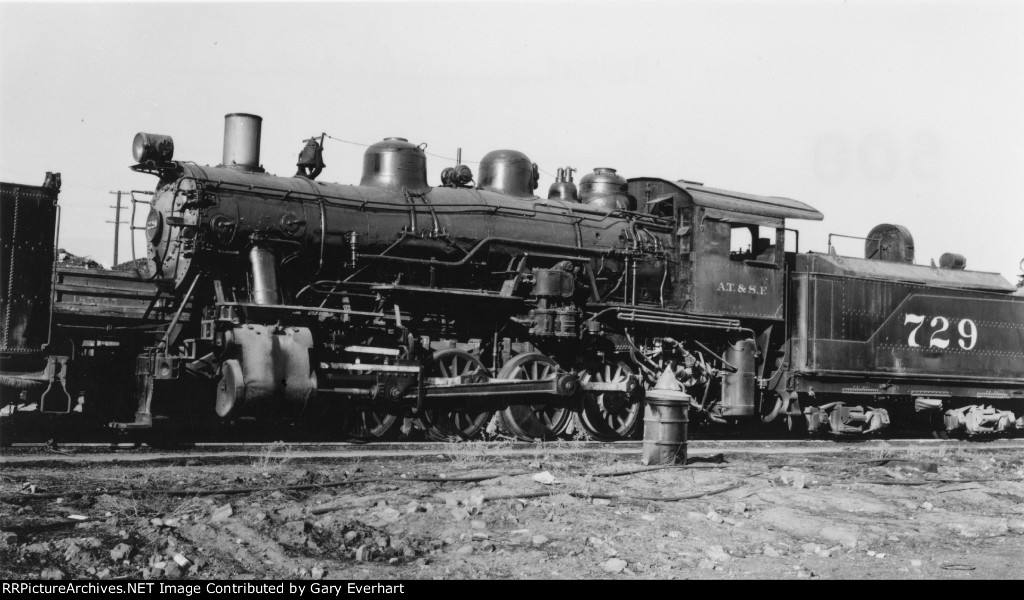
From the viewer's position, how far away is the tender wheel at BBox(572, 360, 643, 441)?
41.2 ft

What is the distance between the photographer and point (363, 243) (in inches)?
446

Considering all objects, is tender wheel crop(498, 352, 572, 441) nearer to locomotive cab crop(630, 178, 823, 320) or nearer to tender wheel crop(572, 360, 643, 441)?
tender wheel crop(572, 360, 643, 441)

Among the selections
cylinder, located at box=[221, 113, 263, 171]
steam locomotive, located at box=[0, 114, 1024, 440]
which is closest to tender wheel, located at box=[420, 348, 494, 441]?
steam locomotive, located at box=[0, 114, 1024, 440]

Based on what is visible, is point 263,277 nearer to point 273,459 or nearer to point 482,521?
point 273,459

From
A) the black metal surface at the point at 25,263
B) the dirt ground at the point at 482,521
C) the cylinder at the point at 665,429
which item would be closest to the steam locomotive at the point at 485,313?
the black metal surface at the point at 25,263

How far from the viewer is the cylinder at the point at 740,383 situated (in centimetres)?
1343

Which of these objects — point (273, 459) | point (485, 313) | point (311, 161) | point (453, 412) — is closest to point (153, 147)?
point (311, 161)

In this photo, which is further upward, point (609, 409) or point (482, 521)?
point (609, 409)

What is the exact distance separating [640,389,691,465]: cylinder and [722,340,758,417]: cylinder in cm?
378

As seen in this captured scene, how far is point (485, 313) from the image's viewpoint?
12.1 meters

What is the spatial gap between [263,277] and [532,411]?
3704 mm

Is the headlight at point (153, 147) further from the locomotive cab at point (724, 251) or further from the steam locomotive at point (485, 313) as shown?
the locomotive cab at point (724, 251)

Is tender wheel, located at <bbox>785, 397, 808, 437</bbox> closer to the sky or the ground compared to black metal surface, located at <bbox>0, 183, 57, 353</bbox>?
closer to the ground

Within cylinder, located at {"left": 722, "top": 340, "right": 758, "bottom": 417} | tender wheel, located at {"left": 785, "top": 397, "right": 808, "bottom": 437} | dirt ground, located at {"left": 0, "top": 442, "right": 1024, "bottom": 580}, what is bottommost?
dirt ground, located at {"left": 0, "top": 442, "right": 1024, "bottom": 580}
